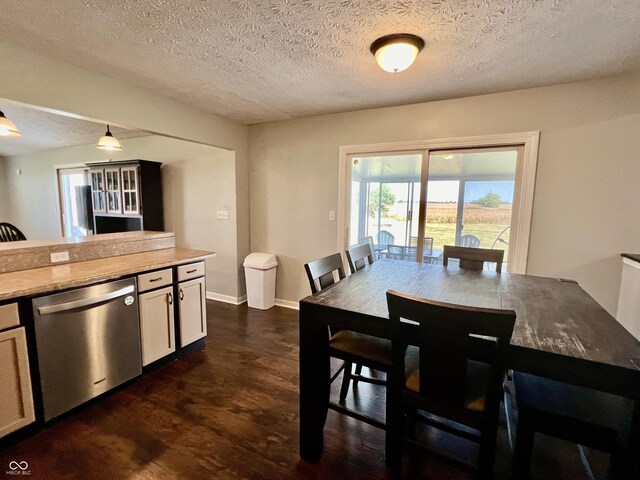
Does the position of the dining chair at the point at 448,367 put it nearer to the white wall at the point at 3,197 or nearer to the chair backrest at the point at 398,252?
the chair backrest at the point at 398,252

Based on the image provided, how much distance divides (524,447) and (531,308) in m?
0.63

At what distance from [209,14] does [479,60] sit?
1.76 m

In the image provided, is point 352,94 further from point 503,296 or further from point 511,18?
point 503,296

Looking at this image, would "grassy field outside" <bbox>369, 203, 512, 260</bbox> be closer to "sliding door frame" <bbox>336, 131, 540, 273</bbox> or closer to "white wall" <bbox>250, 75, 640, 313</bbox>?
"sliding door frame" <bbox>336, 131, 540, 273</bbox>

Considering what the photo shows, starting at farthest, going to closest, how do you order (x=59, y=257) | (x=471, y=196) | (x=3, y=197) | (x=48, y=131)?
(x=3, y=197) < (x=48, y=131) < (x=471, y=196) < (x=59, y=257)

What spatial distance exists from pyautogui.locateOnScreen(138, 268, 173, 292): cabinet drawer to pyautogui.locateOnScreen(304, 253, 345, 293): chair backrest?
1.28 m

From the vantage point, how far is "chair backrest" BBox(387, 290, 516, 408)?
103 cm

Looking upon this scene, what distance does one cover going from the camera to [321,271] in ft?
6.18

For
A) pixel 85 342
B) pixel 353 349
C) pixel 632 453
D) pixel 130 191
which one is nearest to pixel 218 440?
pixel 353 349

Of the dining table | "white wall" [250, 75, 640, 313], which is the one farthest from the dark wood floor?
"white wall" [250, 75, 640, 313]

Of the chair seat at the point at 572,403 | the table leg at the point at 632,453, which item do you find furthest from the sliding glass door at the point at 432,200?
the table leg at the point at 632,453

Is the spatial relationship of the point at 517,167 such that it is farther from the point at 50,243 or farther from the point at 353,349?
the point at 50,243

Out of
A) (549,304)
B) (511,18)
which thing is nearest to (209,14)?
(511,18)

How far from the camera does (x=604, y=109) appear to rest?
2.31m
